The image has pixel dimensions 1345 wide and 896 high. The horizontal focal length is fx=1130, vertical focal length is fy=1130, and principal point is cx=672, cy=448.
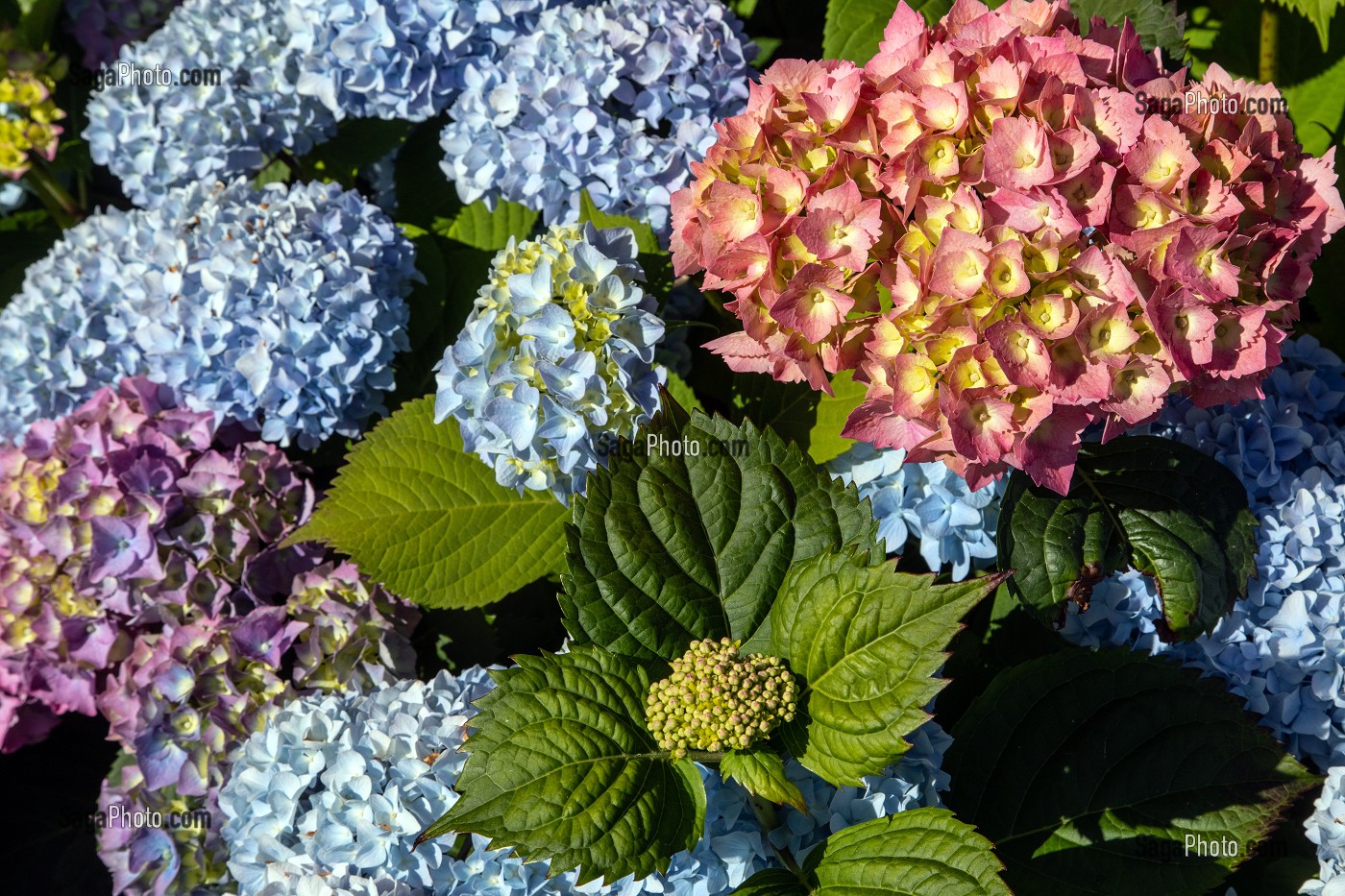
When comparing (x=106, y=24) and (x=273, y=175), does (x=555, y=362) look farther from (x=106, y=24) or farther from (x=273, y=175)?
(x=106, y=24)

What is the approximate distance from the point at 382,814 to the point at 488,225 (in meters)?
0.95

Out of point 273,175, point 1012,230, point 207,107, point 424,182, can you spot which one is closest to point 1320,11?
point 1012,230

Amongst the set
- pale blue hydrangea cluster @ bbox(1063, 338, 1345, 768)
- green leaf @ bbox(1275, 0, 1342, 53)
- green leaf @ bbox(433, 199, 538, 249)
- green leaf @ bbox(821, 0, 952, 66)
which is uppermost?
green leaf @ bbox(821, 0, 952, 66)

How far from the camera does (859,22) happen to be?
1.47m

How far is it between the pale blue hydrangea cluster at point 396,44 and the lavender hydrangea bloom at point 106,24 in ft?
2.13

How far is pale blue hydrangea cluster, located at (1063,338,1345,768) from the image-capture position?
120 centimetres

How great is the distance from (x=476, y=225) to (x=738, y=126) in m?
0.81

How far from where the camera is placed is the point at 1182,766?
3.87ft

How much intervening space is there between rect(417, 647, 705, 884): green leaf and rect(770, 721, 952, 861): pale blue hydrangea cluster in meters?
0.13

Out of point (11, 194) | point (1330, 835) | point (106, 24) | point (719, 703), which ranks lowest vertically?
point (1330, 835)

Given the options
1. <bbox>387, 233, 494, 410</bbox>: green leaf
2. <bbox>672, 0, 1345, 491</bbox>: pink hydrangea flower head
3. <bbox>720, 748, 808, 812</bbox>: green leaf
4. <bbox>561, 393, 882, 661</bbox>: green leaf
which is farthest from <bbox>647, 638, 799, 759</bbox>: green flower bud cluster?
<bbox>387, 233, 494, 410</bbox>: green leaf

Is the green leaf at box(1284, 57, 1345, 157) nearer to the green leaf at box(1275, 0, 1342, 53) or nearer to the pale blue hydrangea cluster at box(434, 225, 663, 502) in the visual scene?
the green leaf at box(1275, 0, 1342, 53)

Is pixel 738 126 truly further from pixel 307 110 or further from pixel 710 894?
pixel 307 110

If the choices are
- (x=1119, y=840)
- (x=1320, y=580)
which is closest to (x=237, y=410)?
(x=1119, y=840)
